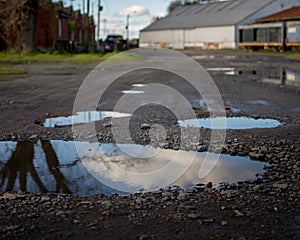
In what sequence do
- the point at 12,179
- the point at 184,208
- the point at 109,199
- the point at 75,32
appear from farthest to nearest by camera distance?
the point at 75,32 < the point at 12,179 < the point at 109,199 < the point at 184,208

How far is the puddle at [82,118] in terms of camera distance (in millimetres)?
8742

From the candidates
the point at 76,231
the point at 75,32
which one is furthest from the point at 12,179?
the point at 75,32

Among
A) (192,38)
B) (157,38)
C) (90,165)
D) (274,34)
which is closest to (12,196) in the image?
(90,165)

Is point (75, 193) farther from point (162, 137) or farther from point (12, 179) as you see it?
point (162, 137)

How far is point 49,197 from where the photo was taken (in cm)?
469

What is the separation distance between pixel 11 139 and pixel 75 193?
9.14ft

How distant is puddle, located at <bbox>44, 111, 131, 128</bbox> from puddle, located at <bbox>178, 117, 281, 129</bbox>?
1.44 m

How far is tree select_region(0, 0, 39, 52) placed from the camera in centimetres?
3284

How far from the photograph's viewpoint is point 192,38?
81.0m

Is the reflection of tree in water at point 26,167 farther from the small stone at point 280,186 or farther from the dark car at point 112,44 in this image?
the dark car at point 112,44

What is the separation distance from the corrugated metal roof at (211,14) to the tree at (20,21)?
135 ft

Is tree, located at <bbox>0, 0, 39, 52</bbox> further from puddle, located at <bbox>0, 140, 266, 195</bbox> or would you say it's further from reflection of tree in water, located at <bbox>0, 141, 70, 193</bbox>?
puddle, located at <bbox>0, 140, 266, 195</bbox>

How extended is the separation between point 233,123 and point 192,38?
241 feet

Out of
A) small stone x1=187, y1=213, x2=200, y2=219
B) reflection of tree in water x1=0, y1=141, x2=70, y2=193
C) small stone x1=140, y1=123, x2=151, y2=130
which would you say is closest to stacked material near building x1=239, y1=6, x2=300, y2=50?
small stone x1=140, y1=123, x2=151, y2=130
